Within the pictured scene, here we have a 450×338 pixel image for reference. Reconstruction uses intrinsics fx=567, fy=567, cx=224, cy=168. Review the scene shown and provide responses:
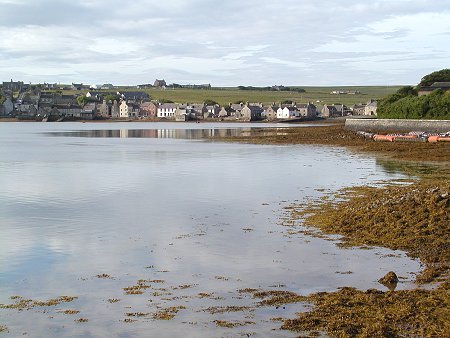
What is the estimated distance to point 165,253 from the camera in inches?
532

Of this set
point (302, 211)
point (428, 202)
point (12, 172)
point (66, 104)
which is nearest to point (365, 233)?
point (428, 202)

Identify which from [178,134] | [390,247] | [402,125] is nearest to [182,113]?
[178,134]

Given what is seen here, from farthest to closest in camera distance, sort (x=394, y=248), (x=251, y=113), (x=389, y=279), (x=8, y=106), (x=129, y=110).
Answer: (x=129, y=110)
(x=8, y=106)
(x=251, y=113)
(x=394, y=248)
(x=389, y=279)

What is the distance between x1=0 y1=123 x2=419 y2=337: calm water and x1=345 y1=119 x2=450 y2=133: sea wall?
3456 centimetres

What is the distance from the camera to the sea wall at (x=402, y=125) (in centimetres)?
5922

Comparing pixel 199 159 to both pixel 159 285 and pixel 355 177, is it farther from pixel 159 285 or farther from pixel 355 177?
pixel 159 285

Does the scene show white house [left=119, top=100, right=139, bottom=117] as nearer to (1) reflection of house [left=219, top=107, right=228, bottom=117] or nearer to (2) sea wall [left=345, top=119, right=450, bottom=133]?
(1) reflection of house [left=219, top=107, right=228, bottom=117]

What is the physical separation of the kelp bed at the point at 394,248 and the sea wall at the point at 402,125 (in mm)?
42111

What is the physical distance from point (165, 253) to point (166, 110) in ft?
587

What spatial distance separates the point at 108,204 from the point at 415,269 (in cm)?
1228

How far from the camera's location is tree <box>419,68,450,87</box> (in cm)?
10456

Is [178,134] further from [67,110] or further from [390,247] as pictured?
[67,110]

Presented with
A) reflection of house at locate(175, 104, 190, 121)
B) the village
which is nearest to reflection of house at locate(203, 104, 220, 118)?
the village

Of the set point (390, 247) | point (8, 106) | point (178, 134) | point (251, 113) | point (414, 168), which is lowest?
point (178, 134)
